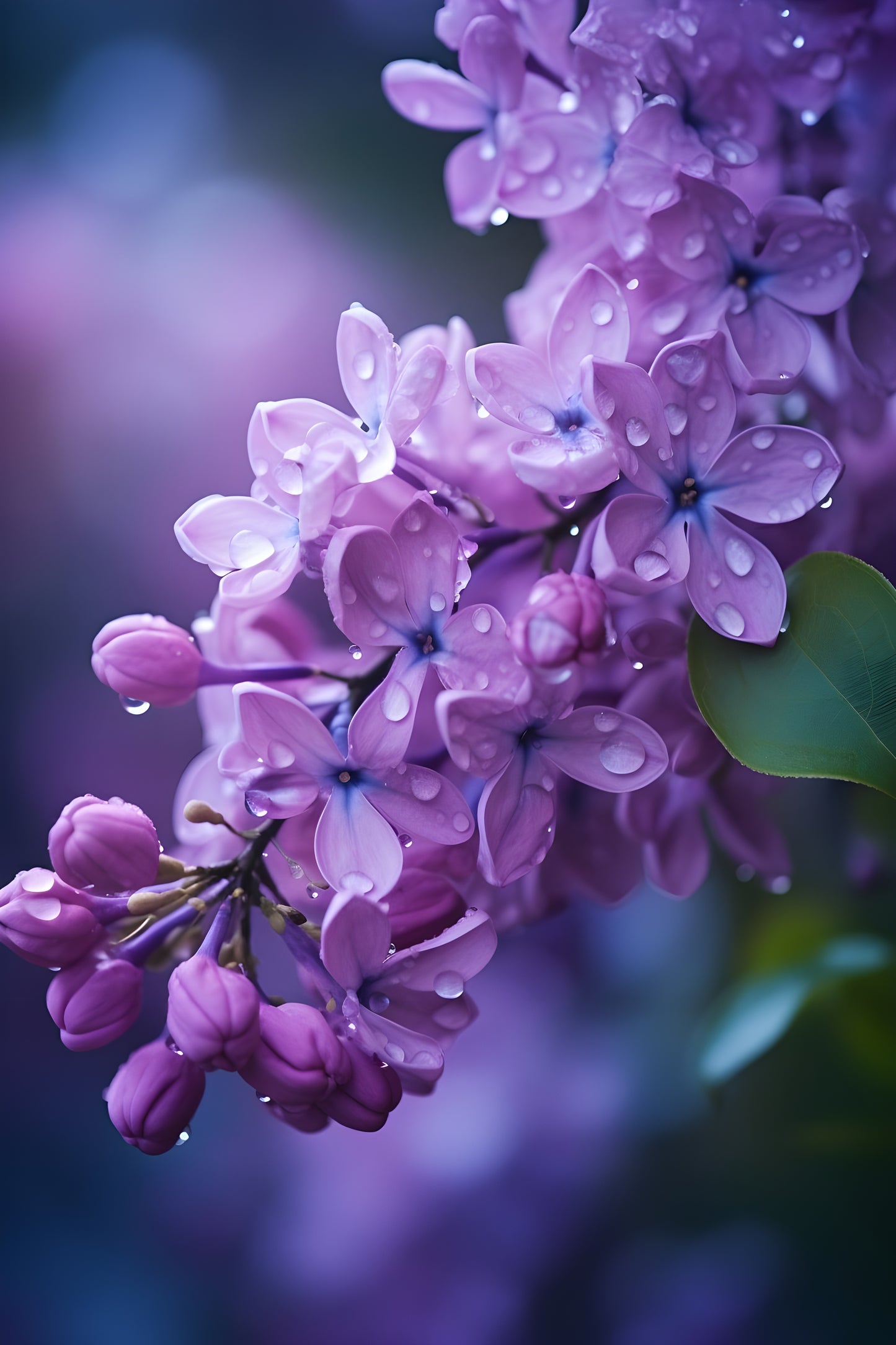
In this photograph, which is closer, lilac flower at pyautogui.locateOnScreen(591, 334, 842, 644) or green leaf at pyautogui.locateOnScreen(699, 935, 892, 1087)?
lilac flower at pyautogui.locateOnScreen(591, 334, 842, 644)

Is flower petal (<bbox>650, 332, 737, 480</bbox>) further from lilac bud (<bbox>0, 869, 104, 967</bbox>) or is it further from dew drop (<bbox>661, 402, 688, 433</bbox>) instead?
lilac bud (<bbox>0, 869, 104, 967</bbox>)

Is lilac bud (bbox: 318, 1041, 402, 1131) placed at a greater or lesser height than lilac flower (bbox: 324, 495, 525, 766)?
lesser

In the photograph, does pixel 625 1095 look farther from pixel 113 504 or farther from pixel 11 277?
pixel 11 277

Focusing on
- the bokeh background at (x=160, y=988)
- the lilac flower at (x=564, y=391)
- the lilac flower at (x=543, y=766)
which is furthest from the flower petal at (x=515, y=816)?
the bokeh background at (x=160, y=988)

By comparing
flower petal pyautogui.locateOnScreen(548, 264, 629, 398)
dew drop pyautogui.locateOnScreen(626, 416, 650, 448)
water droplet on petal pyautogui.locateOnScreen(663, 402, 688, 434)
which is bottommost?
water droplet on petal pyautogui.locateOnScreen(663, 402, 688, 434)

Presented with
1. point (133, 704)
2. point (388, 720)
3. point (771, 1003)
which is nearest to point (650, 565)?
point (388, 720)

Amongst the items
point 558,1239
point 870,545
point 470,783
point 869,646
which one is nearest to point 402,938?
point 470,783

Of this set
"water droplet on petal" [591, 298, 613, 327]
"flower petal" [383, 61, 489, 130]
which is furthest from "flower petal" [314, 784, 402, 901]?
"flower petal" [383, 61, 489, 130]

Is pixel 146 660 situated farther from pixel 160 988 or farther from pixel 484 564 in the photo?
pixel 160 988
